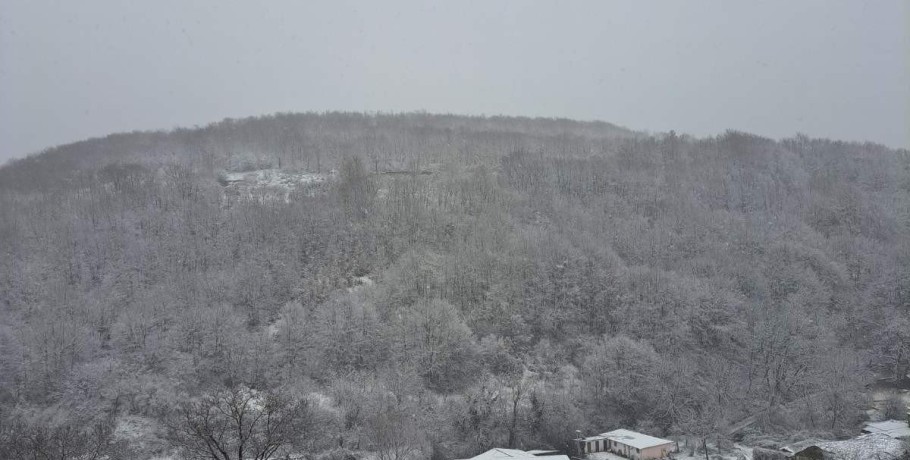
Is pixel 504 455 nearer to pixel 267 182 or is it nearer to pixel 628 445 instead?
pixel 628 445

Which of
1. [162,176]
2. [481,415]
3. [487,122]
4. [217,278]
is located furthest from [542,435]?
[487,122]

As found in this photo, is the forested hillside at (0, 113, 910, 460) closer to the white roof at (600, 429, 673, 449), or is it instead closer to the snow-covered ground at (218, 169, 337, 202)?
the snow-covered ground at (218, 169, 337, 202)

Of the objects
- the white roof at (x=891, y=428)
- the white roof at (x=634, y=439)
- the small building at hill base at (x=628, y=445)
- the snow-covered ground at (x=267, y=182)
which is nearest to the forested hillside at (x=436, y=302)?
the snow-covered ground at (x=267, y=182)

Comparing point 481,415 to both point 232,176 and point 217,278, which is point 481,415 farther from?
point 232,176

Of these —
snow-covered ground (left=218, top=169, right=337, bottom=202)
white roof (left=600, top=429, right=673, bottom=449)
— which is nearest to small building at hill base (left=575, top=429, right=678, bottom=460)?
white roof (left=600, top=429, right=673, bottom=449)

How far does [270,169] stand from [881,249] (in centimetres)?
8539

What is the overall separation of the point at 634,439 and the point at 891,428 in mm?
14583

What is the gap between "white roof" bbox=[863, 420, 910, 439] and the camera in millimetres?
35938

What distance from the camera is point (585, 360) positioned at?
53.3m

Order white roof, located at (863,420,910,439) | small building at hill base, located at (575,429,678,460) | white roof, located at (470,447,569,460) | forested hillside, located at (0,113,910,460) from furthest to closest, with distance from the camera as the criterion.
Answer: forested hillside, located at (0,113,910,460), small building at hill base, located at (575,429,678,460), white roof, located at (470,447,569,460), white roof, located at (863,420,910,439)

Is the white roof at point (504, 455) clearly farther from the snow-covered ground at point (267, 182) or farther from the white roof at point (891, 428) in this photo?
the snow-covered ground at point (267, 182)

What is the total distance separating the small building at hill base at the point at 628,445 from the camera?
40.4m

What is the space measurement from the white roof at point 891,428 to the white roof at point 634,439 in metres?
11.6

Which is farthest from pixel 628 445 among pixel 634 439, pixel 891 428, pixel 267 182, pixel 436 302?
pixel 267 182
